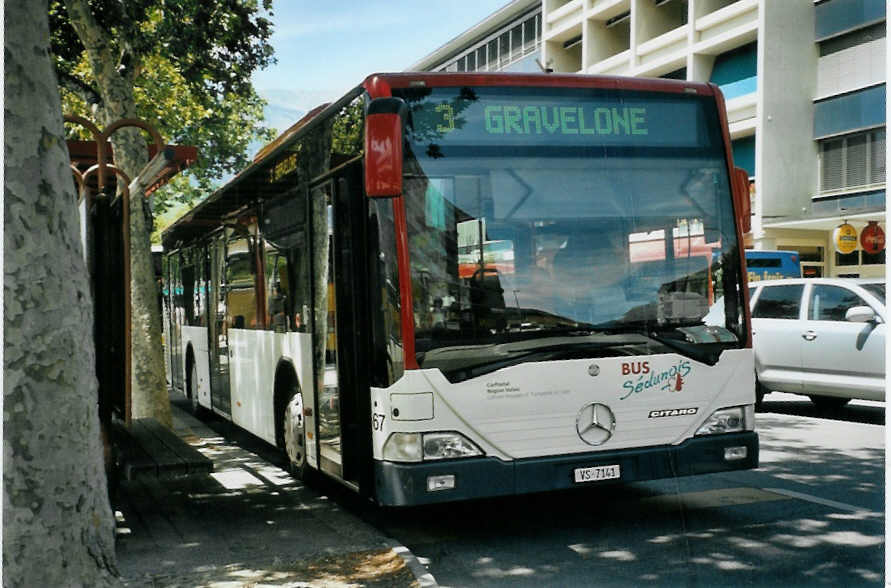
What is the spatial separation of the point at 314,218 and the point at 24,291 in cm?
387

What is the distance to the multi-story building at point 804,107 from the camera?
2819cm

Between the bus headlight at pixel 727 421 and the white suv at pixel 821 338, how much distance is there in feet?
17.4

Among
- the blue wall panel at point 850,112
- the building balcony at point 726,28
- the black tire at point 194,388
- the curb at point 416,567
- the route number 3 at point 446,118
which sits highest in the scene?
the building balcony at point 726,28

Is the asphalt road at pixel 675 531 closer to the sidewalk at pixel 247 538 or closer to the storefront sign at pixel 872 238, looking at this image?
the sidewalk at pixel 247 538

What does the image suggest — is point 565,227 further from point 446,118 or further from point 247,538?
point 247,538

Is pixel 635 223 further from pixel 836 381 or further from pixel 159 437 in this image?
pixel 836 381

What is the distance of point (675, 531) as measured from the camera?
6.91 metres

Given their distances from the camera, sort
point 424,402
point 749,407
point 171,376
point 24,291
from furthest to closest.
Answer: point 171,376
point 749,407
point 424,402
point 24,291

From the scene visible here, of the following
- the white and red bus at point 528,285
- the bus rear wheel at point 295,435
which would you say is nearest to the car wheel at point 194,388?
the bus rear wheel at point 295,435

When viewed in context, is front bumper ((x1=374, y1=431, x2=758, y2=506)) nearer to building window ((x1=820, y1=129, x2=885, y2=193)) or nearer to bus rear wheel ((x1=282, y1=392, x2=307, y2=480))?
bus rear wheel ((x1=282, y1=392, x2=307, y2=480))

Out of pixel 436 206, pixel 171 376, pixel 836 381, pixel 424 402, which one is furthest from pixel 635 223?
pixel 171 376

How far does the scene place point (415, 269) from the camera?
6.25m

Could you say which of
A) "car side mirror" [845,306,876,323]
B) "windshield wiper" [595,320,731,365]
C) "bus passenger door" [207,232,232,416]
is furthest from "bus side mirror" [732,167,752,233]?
"bus passenger door" [207,232,232,416]

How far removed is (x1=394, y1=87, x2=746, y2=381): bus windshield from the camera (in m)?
6.27
